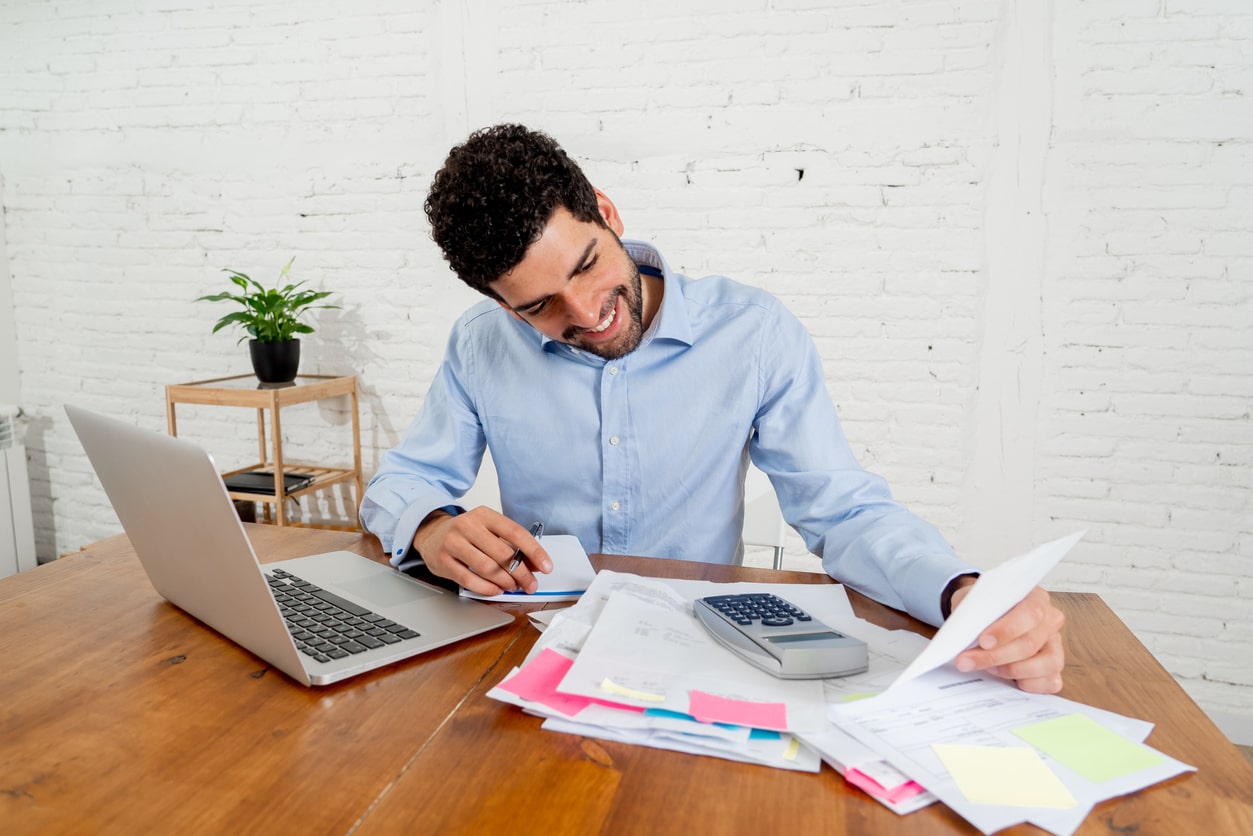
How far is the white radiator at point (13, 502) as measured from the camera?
3.11m

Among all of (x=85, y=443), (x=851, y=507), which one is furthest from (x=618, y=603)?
(x=85, y=443)

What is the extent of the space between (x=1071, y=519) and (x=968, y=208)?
0.92 metres

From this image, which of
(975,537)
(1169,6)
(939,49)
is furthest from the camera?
(975,537)

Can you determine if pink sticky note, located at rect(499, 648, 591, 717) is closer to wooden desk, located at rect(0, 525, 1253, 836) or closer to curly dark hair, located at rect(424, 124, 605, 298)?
wooden desk, located at rect(0, 525, 1253, 836)

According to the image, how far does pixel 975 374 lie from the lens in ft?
7.76

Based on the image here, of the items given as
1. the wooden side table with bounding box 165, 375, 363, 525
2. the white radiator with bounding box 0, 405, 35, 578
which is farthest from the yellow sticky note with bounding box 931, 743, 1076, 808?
the white radiator with bounding box 0, 405, 35, 578

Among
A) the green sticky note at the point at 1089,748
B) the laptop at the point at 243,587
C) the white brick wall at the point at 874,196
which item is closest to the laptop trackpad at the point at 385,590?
the laptop at the point at 243,587

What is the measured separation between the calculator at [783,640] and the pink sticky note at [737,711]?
0.06 m

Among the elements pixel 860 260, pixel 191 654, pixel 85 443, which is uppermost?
pixel 860 260

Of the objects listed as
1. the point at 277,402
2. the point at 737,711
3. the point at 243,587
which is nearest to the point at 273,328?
the point at 277,402

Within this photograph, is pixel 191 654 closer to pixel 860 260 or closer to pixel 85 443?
pixel 85 443

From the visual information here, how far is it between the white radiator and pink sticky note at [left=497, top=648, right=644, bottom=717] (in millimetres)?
3209

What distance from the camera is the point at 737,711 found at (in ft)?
2.27

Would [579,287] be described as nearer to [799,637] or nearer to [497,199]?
[497,199]
